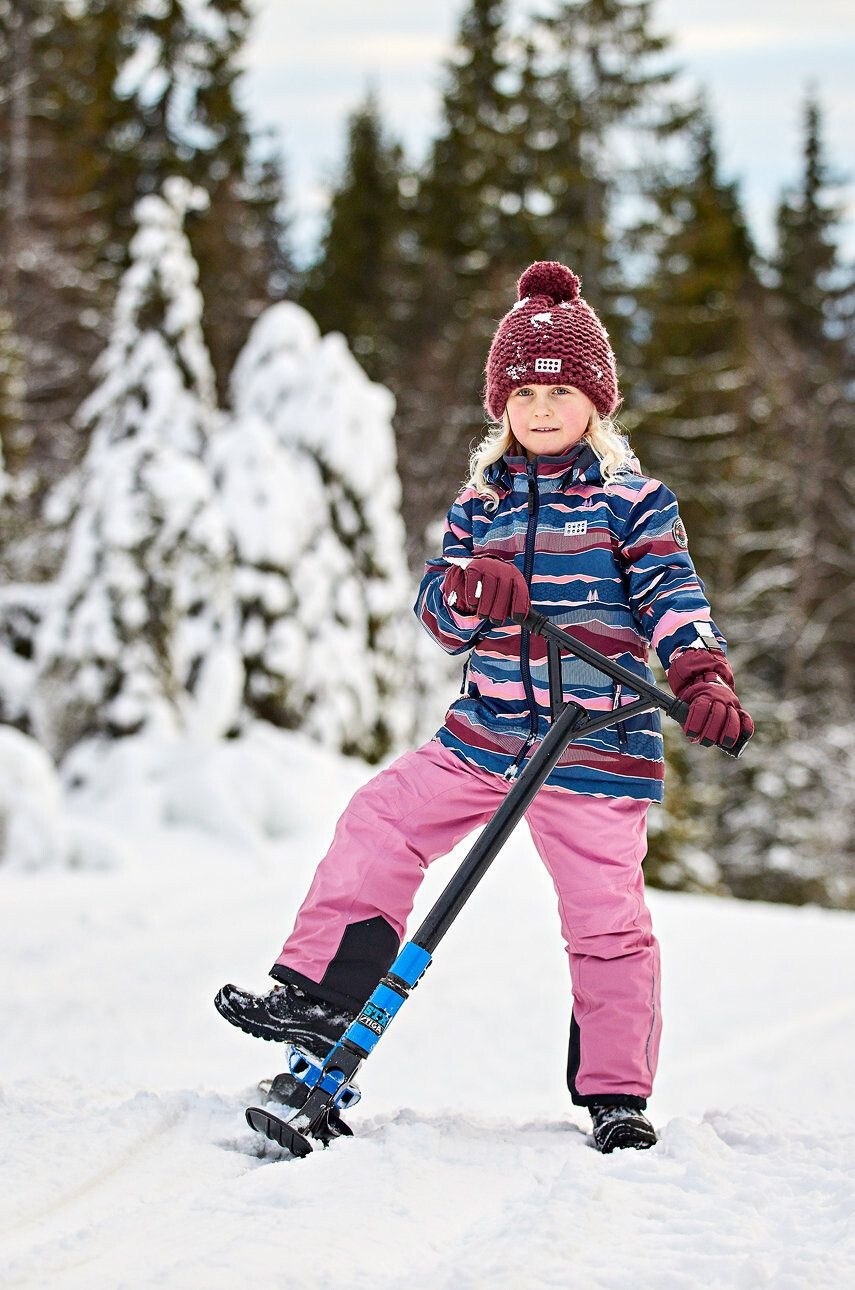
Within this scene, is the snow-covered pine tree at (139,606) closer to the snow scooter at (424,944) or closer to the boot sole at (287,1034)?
the boot sole at (287,1034)

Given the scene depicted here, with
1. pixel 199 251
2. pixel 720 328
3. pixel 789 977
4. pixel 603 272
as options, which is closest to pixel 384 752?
pixel 789 977

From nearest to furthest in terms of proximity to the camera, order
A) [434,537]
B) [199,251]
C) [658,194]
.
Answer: [434,537]
[658,194]
[199,251]

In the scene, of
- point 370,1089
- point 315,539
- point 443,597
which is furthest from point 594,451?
point 315,539

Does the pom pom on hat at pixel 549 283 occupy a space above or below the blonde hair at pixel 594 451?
above

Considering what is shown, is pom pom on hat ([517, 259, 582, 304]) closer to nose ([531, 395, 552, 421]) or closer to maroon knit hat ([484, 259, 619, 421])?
maroon knit hat ([484, 259, 619, 421])

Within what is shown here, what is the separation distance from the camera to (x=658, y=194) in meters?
18.7

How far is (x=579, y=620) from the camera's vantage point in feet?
8.54

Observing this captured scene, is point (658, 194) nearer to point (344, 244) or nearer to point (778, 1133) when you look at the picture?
point (344, 244)

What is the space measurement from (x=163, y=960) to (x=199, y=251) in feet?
58.9

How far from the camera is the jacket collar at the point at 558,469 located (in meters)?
2.66

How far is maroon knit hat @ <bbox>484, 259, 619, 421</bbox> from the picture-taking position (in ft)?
9.03

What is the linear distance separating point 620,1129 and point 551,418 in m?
1.46

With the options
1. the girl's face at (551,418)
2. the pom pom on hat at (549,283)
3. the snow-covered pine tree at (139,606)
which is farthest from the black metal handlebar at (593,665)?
the snow-covered pine tree at (139,606)

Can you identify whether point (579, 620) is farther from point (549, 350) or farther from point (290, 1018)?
point (290, 1018)
